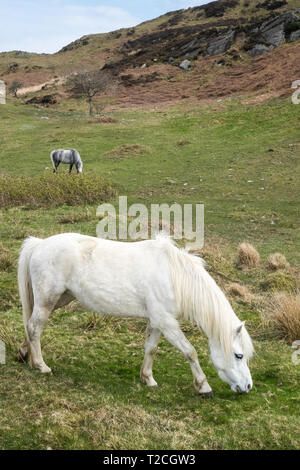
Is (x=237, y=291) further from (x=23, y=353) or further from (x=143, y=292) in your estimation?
(x=23, y=353)

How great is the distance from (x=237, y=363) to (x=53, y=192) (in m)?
12.9

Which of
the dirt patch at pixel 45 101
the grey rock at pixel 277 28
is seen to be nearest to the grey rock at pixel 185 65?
the grey rock at pixel 277 28

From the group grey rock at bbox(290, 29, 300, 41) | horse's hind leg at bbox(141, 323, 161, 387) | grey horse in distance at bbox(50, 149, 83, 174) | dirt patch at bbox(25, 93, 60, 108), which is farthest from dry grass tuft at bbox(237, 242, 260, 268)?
dirt patch at bbox(25, 93, 60, 108)

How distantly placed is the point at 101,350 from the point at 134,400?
156 centimetres

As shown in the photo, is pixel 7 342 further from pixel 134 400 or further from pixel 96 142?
pixel 96 142

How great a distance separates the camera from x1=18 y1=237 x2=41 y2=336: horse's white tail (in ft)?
18.2

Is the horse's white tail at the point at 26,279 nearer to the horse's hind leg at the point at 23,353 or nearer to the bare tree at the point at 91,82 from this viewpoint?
the horse's hind leg at the point at 23,353

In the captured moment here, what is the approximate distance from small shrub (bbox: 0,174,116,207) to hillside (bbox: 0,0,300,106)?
2139 cm

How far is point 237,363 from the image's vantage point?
15.5 ft

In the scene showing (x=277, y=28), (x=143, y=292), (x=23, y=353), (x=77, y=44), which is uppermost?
(x=77, y=44)

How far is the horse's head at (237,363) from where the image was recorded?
4730mm

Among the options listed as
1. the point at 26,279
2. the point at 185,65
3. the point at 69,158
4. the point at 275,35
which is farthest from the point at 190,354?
the point at 185,65

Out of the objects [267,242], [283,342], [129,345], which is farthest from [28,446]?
[267,242]

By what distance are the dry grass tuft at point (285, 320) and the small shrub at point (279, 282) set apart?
5.10ft
